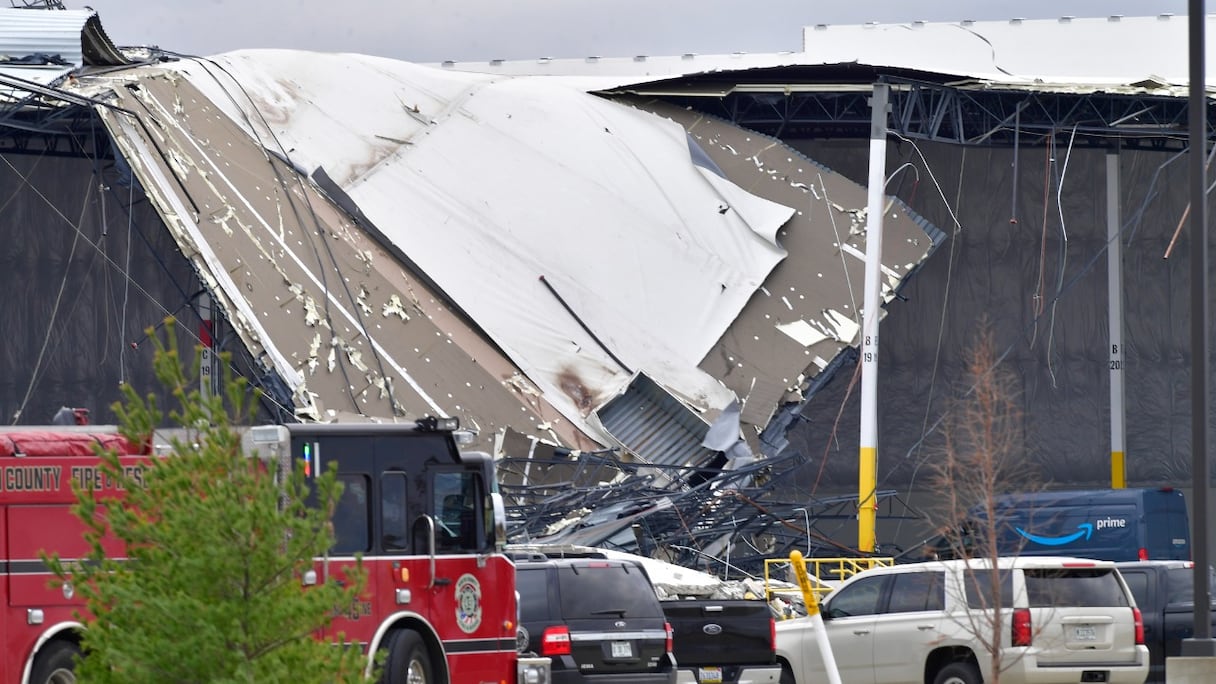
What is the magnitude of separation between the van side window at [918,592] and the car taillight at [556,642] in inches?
161

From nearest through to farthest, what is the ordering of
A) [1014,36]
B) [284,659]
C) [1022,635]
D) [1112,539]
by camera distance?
[284,659] < [1022,635] < [1112,539] < [1014,36]

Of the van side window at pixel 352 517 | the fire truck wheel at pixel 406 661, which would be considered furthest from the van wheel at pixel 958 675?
the van side window at pixel 352 517

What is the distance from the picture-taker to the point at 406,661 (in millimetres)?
14969

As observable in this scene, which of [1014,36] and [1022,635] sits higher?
[1014,36]

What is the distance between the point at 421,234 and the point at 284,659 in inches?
971

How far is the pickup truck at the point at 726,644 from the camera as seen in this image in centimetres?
1828

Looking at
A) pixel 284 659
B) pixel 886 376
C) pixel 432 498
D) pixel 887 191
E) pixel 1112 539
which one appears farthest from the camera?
pixel 886 376

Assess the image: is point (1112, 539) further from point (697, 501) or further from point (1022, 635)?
point (1022, 635)

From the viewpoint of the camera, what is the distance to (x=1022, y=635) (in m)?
17.6

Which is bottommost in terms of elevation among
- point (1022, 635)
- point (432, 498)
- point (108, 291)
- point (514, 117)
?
point (1022, 635)

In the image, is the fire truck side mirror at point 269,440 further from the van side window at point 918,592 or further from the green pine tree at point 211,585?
the van side window at point 918,592

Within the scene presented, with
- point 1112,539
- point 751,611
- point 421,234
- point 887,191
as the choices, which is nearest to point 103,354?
point 421,234

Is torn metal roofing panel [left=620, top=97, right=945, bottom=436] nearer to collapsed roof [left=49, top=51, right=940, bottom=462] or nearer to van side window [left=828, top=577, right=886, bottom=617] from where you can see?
collapsed roof [left=49, top=51, right=940, bottom=462]

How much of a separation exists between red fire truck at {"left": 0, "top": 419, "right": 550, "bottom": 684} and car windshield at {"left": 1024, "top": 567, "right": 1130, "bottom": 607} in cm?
548
